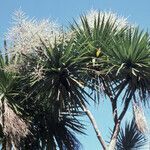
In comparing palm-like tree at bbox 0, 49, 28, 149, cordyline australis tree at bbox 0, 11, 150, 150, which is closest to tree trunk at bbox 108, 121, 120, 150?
cordyline australis tree at bbox 0, 11, 150, 150

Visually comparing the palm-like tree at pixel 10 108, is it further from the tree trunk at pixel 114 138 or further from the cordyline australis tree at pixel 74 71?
the tree trunk at pixel 114 138

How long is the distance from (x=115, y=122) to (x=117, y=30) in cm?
192

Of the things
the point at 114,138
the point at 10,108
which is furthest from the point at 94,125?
the point at 10,108

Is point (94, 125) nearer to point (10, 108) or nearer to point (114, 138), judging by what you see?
point (114, 138)

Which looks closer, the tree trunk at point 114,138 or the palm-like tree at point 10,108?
the tree trunk at point 114,138

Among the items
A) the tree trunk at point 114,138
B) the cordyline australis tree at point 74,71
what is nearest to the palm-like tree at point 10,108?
the cordyline australis tree at point 74,71

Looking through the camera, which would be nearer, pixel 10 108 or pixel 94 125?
pixel 94 125

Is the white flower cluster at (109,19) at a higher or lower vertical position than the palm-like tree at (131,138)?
higher

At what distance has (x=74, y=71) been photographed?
11.5 metres

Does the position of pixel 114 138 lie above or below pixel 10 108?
below

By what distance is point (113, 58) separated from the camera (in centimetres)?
1155

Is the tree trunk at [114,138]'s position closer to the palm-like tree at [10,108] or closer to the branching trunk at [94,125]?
the branching trunk at [94,125]

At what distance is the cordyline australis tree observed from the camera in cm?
1142

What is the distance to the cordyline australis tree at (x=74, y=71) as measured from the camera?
1142 centimetres
